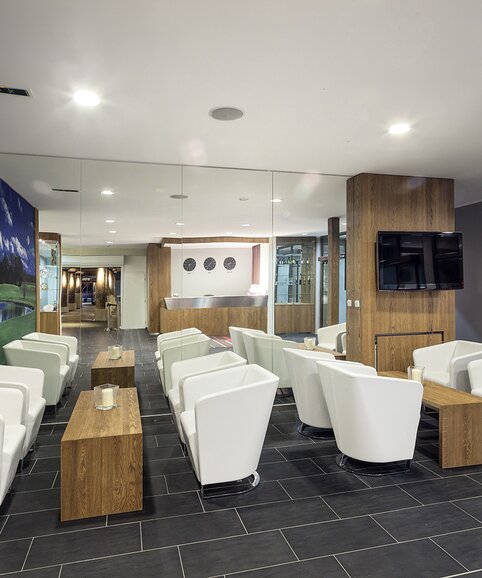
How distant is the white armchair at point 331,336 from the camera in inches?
211

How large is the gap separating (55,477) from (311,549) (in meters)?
2.01

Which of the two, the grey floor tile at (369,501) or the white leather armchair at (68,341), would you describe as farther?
the white leather armchair at (68,341)

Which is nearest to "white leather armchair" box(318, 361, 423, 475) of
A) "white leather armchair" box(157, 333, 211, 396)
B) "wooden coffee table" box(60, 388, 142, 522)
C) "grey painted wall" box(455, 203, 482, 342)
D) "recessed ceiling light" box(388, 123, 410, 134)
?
"wooden coffee table" box(60, 388, 142, 522)

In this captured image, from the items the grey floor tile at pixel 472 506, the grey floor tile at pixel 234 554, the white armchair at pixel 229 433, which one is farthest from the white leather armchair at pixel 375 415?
the grey floor tile at pixel 234 554

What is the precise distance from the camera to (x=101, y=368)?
4559 mm

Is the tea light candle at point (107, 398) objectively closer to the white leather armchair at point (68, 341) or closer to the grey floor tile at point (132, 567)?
the grey floor tile at point (132, 567)

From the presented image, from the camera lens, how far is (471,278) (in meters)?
6.88

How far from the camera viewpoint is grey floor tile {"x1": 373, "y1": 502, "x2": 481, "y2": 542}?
250 cm

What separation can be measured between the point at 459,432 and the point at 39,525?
309 cm

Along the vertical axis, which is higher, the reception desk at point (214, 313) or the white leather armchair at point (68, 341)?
the reception desk at point (214, 313)

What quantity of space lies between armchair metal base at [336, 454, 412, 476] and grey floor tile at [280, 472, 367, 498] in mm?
102

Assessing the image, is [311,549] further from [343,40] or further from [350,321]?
[350,321]

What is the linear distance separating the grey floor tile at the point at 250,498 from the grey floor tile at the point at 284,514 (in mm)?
64

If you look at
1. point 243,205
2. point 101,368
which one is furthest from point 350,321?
point 101,368
